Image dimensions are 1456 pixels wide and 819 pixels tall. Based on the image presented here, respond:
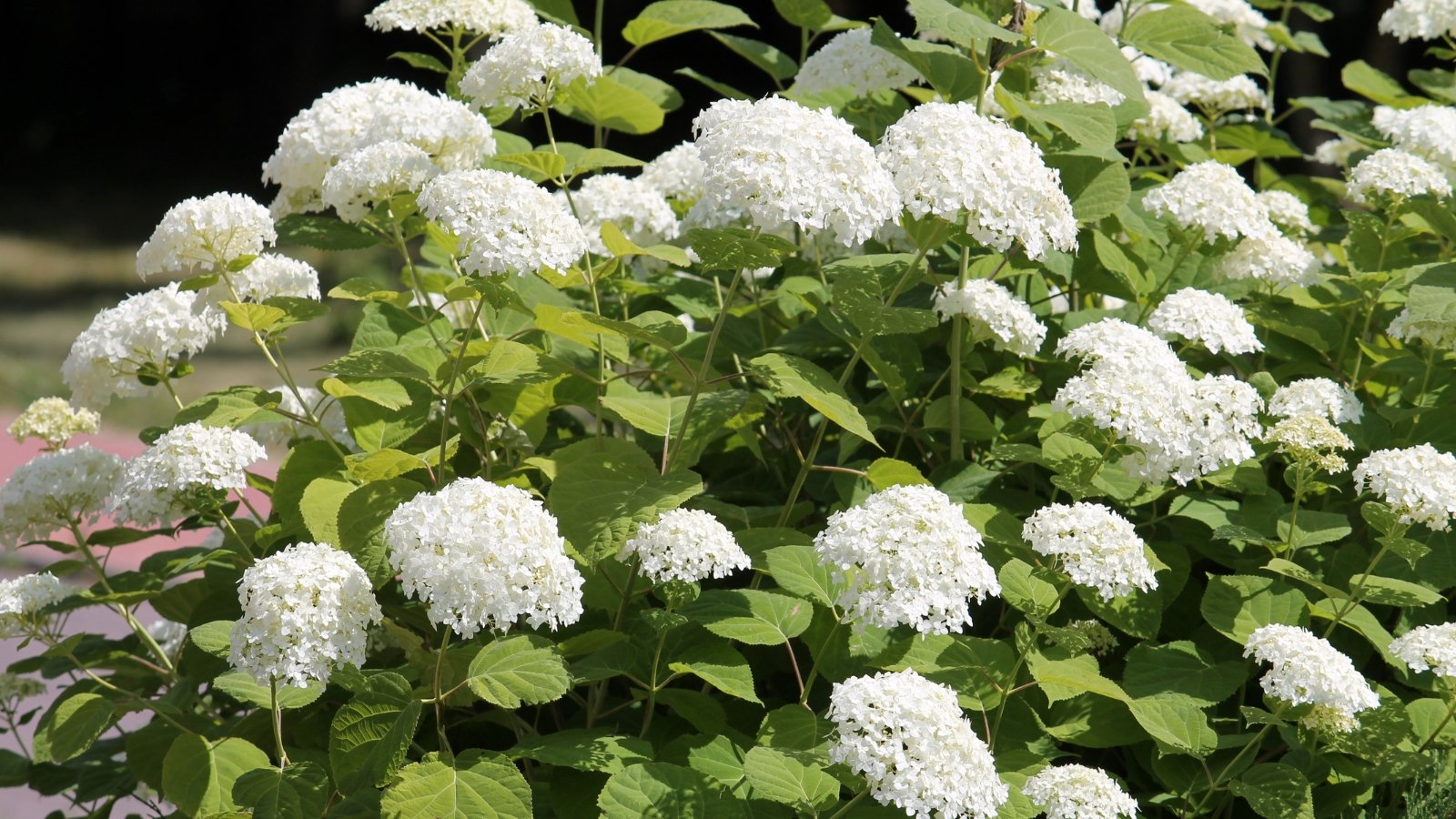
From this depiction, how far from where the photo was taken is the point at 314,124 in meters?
2.55

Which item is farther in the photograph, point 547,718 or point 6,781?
point 6,781

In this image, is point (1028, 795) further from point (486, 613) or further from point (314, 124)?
point (314, 124)

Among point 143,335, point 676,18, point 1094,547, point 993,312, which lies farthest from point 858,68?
point 143,335

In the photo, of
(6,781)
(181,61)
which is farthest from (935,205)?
(181,61)

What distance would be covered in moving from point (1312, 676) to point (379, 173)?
1.59m

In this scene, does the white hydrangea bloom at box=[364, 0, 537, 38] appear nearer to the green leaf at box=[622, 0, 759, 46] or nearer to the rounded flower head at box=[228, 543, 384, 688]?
the green leaf at box=[622, 0, 759, 46]

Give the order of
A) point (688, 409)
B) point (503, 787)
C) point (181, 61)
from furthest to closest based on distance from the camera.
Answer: point (181, 61) < point (688, 409) < point (503, 787)

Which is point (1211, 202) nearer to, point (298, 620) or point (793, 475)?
point (793, 475)

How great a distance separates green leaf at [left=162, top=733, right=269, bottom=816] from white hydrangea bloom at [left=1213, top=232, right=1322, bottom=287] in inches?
77.0

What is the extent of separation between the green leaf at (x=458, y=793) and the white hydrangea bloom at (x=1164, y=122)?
2092 mm

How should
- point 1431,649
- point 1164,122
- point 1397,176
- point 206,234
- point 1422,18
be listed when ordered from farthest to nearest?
point 1422,18, point 1164,122, point 1397,176, point 206,234, point 1431,649

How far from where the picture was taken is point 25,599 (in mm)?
2404

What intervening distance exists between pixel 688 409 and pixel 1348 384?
1383 mm

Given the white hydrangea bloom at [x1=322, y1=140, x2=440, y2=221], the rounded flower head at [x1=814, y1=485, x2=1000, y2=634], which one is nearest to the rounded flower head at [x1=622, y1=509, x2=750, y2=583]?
the rounded flower head at [x1=814, y1=485, x2=1000, y2=634]
